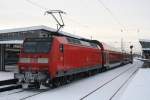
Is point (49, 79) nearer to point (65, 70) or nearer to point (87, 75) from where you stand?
point (65, 70)

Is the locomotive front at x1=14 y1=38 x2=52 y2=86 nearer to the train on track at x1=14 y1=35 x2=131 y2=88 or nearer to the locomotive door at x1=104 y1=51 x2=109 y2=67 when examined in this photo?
the train on track at x1=14 y1=35 x2=131 y2=88

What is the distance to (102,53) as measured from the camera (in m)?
36.6

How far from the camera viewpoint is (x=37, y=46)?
20016 mm

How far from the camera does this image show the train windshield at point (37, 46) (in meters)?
19.7

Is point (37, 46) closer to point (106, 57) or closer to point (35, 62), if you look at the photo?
point (35, 62)

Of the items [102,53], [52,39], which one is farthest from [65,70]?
[102,53]

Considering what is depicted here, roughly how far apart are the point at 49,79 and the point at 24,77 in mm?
1357

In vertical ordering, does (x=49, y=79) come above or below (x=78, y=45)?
below

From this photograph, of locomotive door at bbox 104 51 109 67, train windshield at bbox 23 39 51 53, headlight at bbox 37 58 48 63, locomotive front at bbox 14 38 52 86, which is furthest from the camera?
locomotive door at bbox 104 51 109 67

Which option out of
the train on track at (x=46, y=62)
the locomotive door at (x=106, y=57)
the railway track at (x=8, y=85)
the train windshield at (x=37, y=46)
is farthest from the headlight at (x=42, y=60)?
the locomotive door at (x=106, y=57)

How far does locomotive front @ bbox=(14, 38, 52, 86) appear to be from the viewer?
18.9m

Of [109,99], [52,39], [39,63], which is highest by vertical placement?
[52,39]

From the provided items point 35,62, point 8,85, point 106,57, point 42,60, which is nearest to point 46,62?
point 42,60

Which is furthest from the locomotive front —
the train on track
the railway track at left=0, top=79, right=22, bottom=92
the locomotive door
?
the locomotive door
